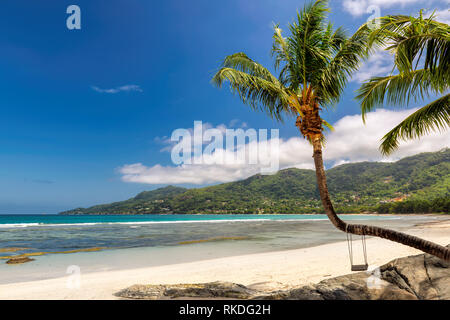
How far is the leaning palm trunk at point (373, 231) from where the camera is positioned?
3262 mm

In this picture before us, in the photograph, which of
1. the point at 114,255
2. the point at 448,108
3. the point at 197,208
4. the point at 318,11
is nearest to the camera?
the point at 448,108

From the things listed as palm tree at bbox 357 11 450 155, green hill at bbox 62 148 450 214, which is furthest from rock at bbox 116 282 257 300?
green hill at bbox 62 148 450 214

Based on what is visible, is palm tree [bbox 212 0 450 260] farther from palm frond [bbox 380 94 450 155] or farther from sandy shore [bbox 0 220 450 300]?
sandy shore [bbox 0 220 450 300]

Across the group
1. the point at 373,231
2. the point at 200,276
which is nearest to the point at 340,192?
the point at 200,276

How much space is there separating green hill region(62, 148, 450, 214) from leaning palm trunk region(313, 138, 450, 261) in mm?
70169

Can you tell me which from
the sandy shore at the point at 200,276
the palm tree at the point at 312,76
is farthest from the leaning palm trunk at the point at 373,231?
the sandy shore at the point at 200,276

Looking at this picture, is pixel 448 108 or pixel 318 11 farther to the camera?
pixel 318 11

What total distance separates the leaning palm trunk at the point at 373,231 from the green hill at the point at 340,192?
70.2 metres

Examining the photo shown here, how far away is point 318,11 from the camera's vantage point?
4.70 metres

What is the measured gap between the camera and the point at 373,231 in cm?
374

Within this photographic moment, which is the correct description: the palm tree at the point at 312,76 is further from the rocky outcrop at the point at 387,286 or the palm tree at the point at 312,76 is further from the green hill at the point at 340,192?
the green hill at the point at 340,192

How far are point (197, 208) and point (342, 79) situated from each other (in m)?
115

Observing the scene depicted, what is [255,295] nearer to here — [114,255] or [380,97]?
[380,97]
